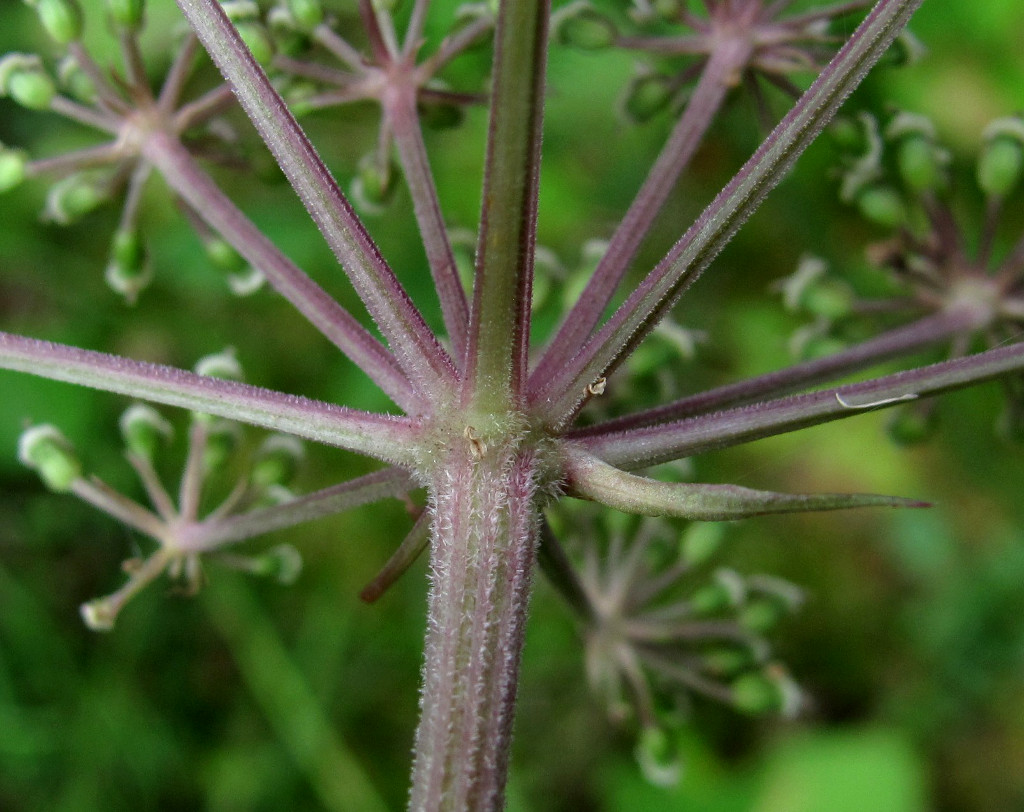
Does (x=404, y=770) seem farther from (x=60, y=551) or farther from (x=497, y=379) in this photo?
(x=497, y=379)

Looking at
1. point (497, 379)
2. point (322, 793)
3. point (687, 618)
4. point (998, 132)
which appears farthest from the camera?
point (322, 793)

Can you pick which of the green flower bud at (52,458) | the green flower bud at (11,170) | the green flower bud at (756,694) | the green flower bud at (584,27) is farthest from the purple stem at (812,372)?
the green flower bud at (11,170)

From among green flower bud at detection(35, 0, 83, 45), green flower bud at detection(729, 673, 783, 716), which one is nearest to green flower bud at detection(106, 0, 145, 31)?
green flower bud at detection(35, 0, 83, 45)

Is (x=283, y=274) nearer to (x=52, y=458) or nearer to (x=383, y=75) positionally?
(x=383, y=75)

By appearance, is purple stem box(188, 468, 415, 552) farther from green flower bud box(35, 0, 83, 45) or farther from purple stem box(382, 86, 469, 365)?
green flower bud box(35, 0, 83, 45)

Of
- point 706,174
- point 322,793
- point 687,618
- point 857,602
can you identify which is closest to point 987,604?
point 857,602
